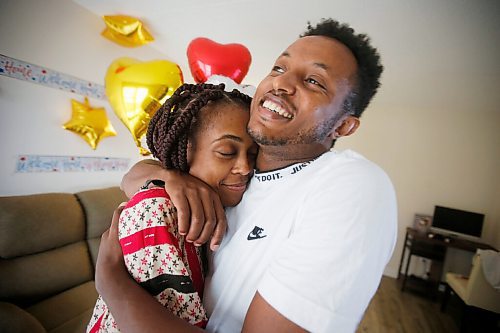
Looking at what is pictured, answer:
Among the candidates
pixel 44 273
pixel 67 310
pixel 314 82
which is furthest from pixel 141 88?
pixel 67 310

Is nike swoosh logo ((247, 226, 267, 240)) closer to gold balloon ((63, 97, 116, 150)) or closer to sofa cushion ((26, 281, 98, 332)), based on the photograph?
sofa cushion ((26, 281, 98, 332))

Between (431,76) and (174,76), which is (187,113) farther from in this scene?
(431,76)

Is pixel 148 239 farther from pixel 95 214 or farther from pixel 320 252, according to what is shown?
pixel 95 214

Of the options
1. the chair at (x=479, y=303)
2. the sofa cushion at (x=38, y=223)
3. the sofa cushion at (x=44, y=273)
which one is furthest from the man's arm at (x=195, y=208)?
the chair at (x=479, y=303)

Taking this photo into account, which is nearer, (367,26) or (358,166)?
(358,166)

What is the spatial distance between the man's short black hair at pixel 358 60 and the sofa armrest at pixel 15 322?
212cm

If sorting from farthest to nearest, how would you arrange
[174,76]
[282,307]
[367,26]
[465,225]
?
[465,225]
[367,26]
[174,76]
[282,307]

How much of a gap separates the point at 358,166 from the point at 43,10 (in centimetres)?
300

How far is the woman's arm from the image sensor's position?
54 cm

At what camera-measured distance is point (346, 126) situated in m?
0.95

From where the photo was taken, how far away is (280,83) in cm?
83

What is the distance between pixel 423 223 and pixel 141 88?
4.99m

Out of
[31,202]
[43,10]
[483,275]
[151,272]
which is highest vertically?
[43,10]

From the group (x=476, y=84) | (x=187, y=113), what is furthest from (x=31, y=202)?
(x=476, y=84)
